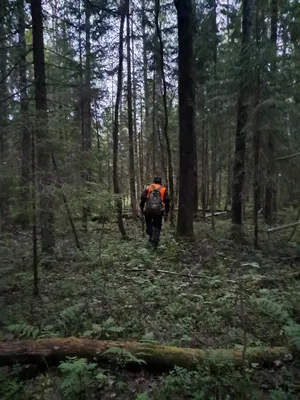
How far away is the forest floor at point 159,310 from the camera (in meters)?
3.06

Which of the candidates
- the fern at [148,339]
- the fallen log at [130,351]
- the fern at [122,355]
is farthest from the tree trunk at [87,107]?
the fern at [122,355]

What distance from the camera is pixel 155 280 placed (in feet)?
20.2

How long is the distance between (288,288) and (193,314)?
2.29 meters

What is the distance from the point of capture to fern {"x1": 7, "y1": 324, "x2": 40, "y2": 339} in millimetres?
3854

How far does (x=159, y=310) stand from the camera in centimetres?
482

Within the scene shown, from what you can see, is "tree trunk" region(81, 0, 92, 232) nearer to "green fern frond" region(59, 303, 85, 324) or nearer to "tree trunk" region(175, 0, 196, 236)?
"tree trunk" region(175, 0, 196, 236)

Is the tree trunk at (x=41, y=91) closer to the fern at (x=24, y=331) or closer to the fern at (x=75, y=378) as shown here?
the fern at (x=24, y=331)

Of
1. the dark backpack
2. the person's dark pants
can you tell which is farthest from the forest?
the person's dark pants

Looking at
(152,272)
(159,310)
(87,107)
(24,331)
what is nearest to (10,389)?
(24,331)

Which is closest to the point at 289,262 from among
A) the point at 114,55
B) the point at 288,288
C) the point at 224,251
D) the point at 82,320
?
the point at 224,251

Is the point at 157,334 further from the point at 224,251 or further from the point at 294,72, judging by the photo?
the point at 294,72

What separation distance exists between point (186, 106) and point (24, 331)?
7544 millimetres

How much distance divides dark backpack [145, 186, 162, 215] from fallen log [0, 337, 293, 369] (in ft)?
16.4

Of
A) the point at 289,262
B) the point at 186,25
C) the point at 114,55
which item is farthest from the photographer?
the point at 114,55
